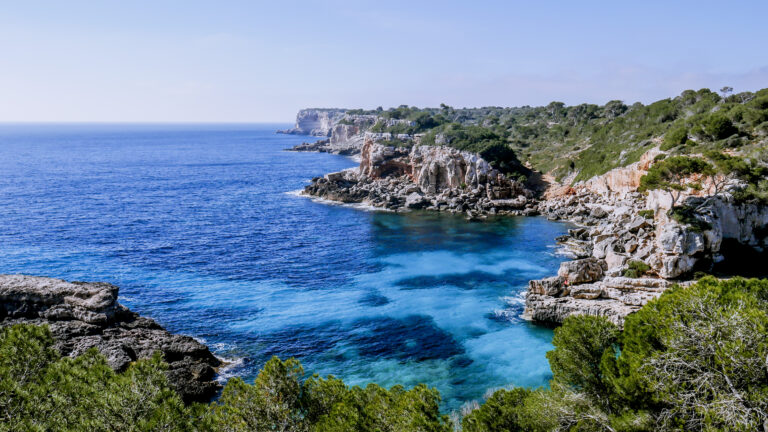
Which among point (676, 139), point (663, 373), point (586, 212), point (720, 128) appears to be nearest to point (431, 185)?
point (586, 212)

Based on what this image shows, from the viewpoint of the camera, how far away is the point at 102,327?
32.8 metres

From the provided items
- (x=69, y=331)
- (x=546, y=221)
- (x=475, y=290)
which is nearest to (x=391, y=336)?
(x=475, y=290)

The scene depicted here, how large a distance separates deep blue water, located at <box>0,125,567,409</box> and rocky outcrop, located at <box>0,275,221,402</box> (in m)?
2.78

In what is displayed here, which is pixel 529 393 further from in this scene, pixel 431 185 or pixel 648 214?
pixel 431 185

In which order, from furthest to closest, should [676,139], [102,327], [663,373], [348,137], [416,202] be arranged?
[348,137], [416,202], [676,139], [102,327], [663,373]

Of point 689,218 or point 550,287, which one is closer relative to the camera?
point 550,287

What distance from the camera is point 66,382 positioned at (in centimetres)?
1568

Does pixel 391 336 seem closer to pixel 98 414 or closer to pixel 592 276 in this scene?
pixel 592 276

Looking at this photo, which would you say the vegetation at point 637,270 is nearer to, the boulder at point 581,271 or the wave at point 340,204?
the boulder at point 581,271

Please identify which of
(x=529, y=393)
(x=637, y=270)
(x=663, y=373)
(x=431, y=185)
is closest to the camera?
(x=663, y=373)

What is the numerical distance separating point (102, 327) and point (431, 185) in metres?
64.2

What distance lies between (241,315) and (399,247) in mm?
25624

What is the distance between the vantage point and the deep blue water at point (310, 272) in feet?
110

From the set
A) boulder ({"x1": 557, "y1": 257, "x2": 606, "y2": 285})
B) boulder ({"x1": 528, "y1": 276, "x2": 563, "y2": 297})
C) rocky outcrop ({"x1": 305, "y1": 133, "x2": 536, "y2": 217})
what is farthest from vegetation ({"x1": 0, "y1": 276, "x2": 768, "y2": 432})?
rocky outcrop ({"x1": 305, "y1": 133, "x2": 536, "y2": 217})
